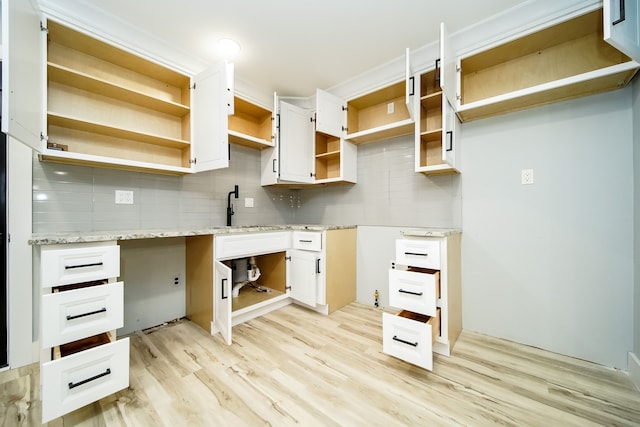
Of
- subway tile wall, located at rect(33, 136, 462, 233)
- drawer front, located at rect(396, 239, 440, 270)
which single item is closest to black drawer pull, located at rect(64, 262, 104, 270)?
subway tile wall, located at rect(33, 136, 462, 233)

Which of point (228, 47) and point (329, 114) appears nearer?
point (228, 47)

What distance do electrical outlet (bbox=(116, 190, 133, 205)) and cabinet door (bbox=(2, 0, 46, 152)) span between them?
0.56m

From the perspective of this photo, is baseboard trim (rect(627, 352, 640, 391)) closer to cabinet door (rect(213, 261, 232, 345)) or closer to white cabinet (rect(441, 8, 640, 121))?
white cabinet (rect(441, 8, 640, 121))

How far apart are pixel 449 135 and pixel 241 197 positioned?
6.92ft

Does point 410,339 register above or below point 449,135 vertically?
below

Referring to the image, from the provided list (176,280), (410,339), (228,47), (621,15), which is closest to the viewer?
(621,15)

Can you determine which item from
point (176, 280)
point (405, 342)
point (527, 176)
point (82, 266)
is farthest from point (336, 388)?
point (527, 176)

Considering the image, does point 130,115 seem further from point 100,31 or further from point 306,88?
point 306,88

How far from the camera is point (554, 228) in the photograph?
1.73 m

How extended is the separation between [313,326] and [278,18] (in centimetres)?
245

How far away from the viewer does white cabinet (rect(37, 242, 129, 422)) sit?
112cm

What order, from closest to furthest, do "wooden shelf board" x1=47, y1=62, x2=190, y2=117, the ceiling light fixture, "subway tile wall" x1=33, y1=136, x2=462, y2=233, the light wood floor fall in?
the light wood floor, "wooden shelf board" x1=47, y1=62, x2=190, y2=117, "subway tile wall" x1=33, y1=136, x2=462, y2=233, the ceiling light fixture

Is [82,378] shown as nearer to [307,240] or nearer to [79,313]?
[79,313]

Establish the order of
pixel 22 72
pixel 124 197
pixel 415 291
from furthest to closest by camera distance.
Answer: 1. pixel 124 197
2. pixel 415 291
3. pixel 22 72
